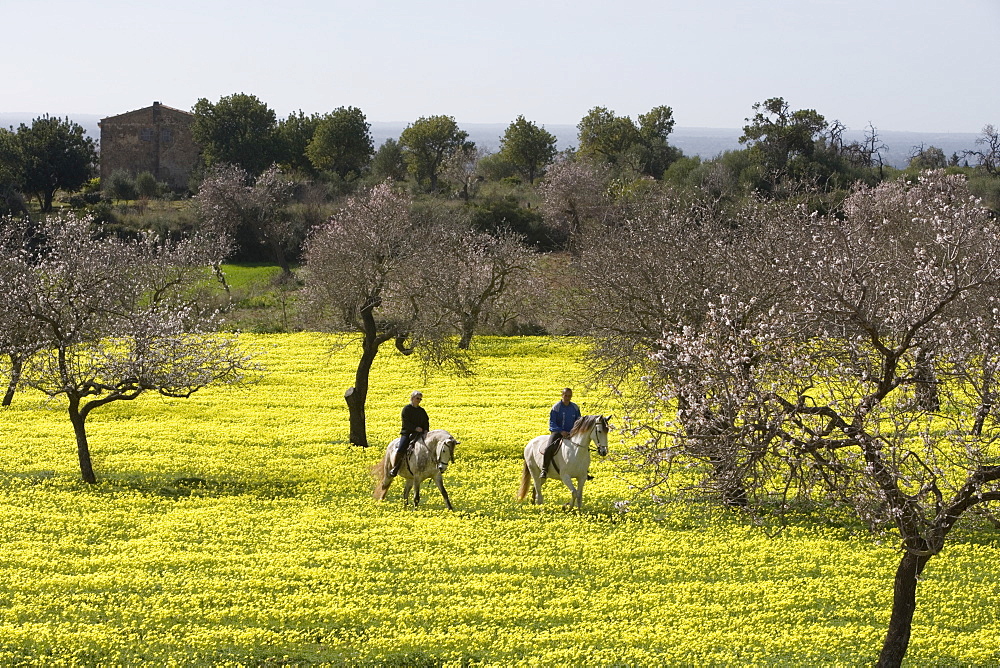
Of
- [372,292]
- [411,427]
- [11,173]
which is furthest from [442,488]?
[11,173]

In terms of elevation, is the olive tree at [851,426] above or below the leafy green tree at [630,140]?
below

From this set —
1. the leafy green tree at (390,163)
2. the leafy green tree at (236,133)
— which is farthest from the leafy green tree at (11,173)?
the leafy green tree at (390,163)

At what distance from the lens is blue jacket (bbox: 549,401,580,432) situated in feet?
89.2

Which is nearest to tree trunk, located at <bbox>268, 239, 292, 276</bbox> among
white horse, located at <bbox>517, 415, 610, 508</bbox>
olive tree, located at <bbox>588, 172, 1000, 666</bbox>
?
white horse, located at <bbox>517, 415, 610, 508</bbox>

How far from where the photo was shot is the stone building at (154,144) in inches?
4857

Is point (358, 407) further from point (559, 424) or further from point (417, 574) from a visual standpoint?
point (417, 574)

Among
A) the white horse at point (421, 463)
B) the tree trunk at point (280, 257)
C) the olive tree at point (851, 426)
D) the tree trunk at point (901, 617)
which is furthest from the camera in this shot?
the tree trunk at point (280, 257)

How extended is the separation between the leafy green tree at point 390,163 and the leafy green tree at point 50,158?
34202 millimetres

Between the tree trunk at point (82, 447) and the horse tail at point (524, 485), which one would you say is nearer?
the horse tail at point (524, 485)

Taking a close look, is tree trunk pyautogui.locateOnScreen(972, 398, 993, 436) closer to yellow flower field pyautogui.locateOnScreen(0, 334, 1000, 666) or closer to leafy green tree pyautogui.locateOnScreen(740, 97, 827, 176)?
yellow flower field pyautogui.locateOnScreen(0, 334, 1000, 666)

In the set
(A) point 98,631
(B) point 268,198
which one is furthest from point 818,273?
(B) point 268,198

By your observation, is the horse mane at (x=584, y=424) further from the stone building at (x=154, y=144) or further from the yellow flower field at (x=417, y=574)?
the stone building at (x=154, y=144)

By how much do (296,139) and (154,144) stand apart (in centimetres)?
1737

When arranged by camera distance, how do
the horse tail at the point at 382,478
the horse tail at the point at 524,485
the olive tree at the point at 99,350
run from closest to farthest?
the horse tail at the point at 382,478, the horse tail at the point at 524,485, the olive tree at the point at 99,350
